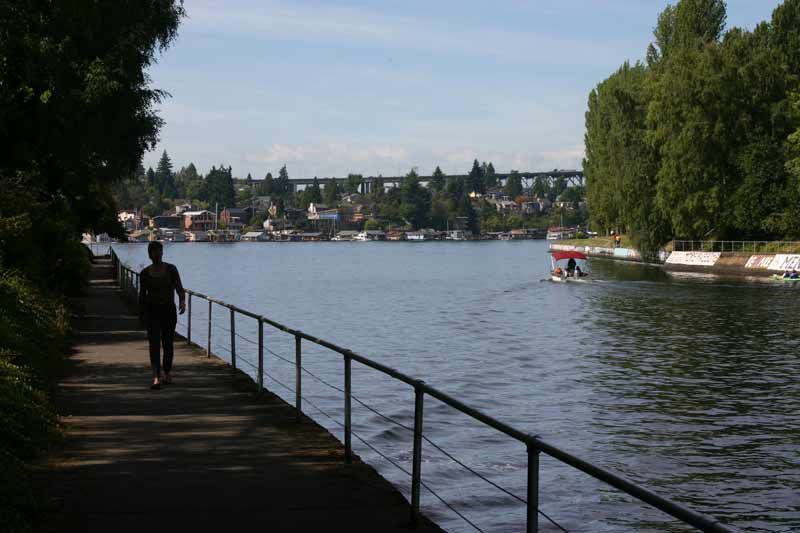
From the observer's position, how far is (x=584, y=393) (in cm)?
2755

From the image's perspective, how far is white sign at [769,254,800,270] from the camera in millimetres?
78750

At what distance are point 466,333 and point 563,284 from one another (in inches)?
1534

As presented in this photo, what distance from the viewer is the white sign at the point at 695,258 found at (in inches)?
3551

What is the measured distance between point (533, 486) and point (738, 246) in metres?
88.0

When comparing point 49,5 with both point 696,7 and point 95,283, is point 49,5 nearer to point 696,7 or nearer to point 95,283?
point 95,283

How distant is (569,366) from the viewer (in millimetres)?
34125

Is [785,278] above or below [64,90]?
below

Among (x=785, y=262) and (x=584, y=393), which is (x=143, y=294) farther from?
(x=785, y=262)

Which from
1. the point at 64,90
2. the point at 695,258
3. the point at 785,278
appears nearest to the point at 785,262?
the point at 785,278

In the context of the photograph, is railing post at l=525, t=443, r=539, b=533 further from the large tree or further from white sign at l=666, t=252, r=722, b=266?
white sign at l=666, t=252, r=722, b=266

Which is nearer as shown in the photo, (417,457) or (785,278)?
(417,457)

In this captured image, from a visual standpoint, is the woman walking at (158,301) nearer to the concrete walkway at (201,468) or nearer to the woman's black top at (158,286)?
the woman's black top at (158,286)

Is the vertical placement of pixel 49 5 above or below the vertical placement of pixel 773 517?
above

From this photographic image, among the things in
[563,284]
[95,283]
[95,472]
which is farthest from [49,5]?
[563,284]
